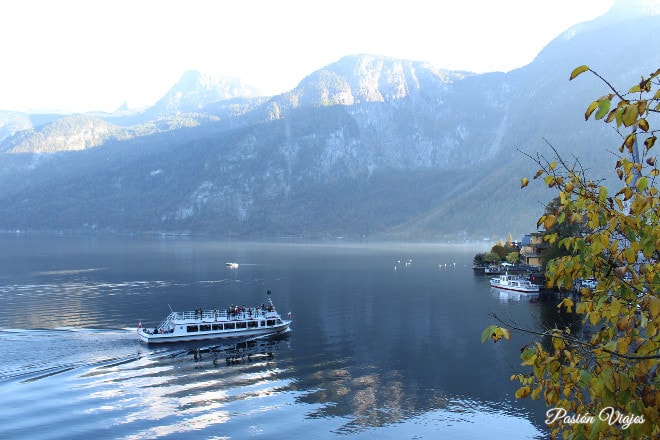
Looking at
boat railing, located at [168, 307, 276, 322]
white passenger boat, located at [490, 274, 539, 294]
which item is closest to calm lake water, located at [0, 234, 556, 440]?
boat railing, located at [168, 307, 276, 322]

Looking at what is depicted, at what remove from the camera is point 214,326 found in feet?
258

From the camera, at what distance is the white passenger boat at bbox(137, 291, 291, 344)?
74375mm

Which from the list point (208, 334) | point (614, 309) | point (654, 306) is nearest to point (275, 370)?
point (208, 334)

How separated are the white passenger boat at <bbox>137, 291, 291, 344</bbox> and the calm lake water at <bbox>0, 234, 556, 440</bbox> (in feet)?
7.36

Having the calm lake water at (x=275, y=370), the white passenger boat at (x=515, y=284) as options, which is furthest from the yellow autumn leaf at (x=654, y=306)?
the white passenger boat at (x=515, y=284)

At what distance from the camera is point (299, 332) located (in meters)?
80.6

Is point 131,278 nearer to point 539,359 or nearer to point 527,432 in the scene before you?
point 527,432

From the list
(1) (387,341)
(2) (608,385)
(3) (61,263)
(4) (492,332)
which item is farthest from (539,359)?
(3) (61,263)

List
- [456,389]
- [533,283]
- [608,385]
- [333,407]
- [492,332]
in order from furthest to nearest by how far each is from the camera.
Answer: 1. [533,283]
2. [456,389]
3. [333,407]
4. [492,332]
5. [608,385]

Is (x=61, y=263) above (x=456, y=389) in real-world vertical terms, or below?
above

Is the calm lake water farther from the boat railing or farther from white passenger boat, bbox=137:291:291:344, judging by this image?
the boat railing

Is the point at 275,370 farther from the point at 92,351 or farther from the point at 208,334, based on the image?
the point at 92,351

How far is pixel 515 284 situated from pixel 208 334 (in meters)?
76.2

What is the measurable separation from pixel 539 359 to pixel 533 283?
131 meters
